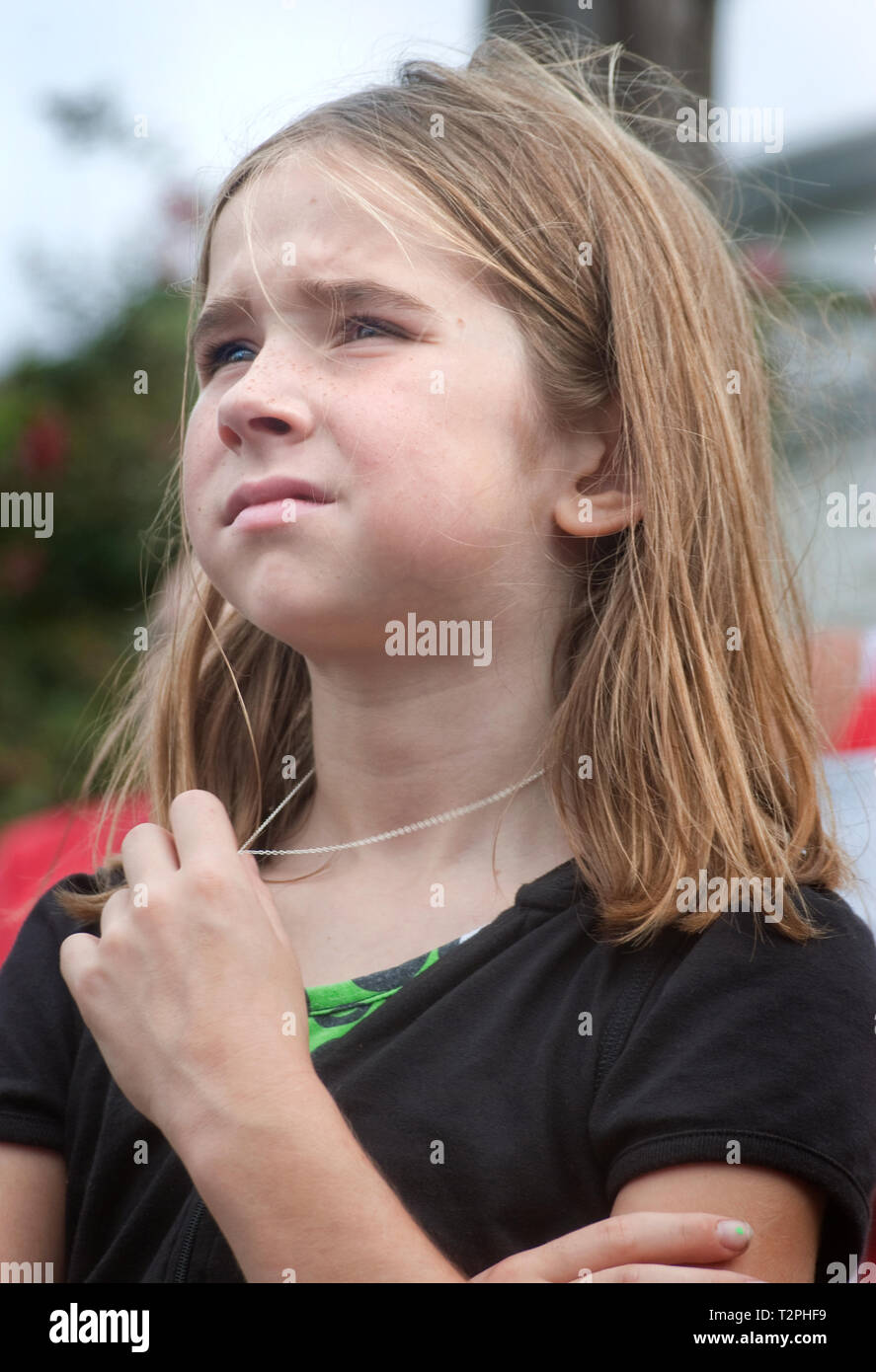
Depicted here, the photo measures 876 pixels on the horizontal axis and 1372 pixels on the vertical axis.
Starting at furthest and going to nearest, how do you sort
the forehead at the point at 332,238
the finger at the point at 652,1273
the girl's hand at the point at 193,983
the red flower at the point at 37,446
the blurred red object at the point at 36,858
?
the red flower at the point at 37,446 < the blurred red object at the point at 36,858 < the forehead at the point at 332,238 < the girl's hand at the point at 193,983 < the finger at the point at 652,1273

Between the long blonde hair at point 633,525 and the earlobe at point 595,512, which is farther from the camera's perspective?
the earlobe at point 595,512

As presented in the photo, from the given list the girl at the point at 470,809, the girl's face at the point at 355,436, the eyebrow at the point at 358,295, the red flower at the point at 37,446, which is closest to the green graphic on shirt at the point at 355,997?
the girl at the point at 470,809

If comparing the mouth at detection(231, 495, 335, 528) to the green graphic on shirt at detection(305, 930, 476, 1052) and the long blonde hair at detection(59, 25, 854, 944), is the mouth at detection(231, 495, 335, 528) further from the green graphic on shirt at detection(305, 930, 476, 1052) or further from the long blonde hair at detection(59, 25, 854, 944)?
the green graphic on shirt at detection(305, 930, 476, 1052)

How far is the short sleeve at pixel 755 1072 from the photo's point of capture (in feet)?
4.16

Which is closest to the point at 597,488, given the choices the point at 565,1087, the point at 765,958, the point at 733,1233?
the point at 765,958

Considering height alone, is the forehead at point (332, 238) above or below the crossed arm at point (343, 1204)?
above

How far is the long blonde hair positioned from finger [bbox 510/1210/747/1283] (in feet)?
0.96

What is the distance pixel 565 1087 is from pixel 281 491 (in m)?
0.69

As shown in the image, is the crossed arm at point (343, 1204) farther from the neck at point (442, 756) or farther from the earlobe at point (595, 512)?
the earlobe at point (595, 512)

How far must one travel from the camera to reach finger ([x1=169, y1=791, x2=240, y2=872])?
1451mm

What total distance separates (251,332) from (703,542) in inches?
23.5

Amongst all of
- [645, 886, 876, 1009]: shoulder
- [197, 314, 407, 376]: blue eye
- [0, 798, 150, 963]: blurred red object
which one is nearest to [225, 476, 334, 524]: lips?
[197, 314, 407, 376]: blue eye
